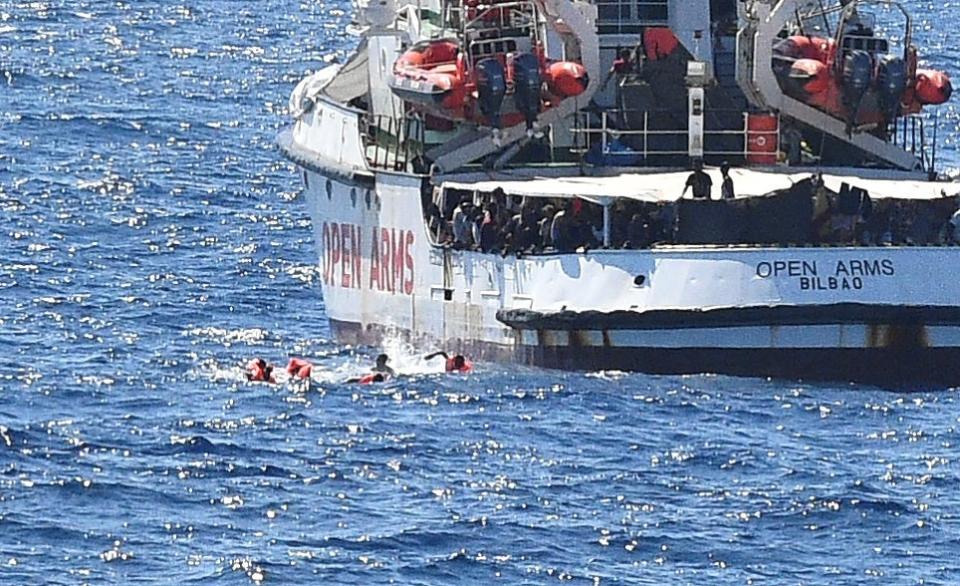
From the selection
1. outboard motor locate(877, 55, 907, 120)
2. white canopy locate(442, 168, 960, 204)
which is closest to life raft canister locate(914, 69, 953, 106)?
outboard motor locate(877, 55, 907, 120)

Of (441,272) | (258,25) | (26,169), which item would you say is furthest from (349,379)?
(258,25)

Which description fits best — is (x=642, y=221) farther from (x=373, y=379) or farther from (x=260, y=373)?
(x=260, y=373)

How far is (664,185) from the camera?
51.7 meters

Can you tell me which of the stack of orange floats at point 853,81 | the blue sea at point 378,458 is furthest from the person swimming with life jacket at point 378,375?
the stack of orange floats at point 853,81

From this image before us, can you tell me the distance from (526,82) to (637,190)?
11.6 feet

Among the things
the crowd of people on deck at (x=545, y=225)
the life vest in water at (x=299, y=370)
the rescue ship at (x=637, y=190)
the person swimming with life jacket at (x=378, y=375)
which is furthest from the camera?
the life vest in water at (x=299, y=370)

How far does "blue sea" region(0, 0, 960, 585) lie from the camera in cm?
3872

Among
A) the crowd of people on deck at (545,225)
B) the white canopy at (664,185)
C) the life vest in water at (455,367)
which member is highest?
the white canopy at (664,185)

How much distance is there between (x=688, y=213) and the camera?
166ft

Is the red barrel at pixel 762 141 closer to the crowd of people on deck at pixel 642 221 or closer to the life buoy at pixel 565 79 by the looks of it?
the crowd of people on deck at pixel 642 221

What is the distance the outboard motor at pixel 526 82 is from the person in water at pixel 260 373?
5963mm

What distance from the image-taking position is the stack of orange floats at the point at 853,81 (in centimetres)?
5497

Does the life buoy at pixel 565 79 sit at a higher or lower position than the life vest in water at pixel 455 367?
higher

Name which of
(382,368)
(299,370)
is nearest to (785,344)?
(382,368)
